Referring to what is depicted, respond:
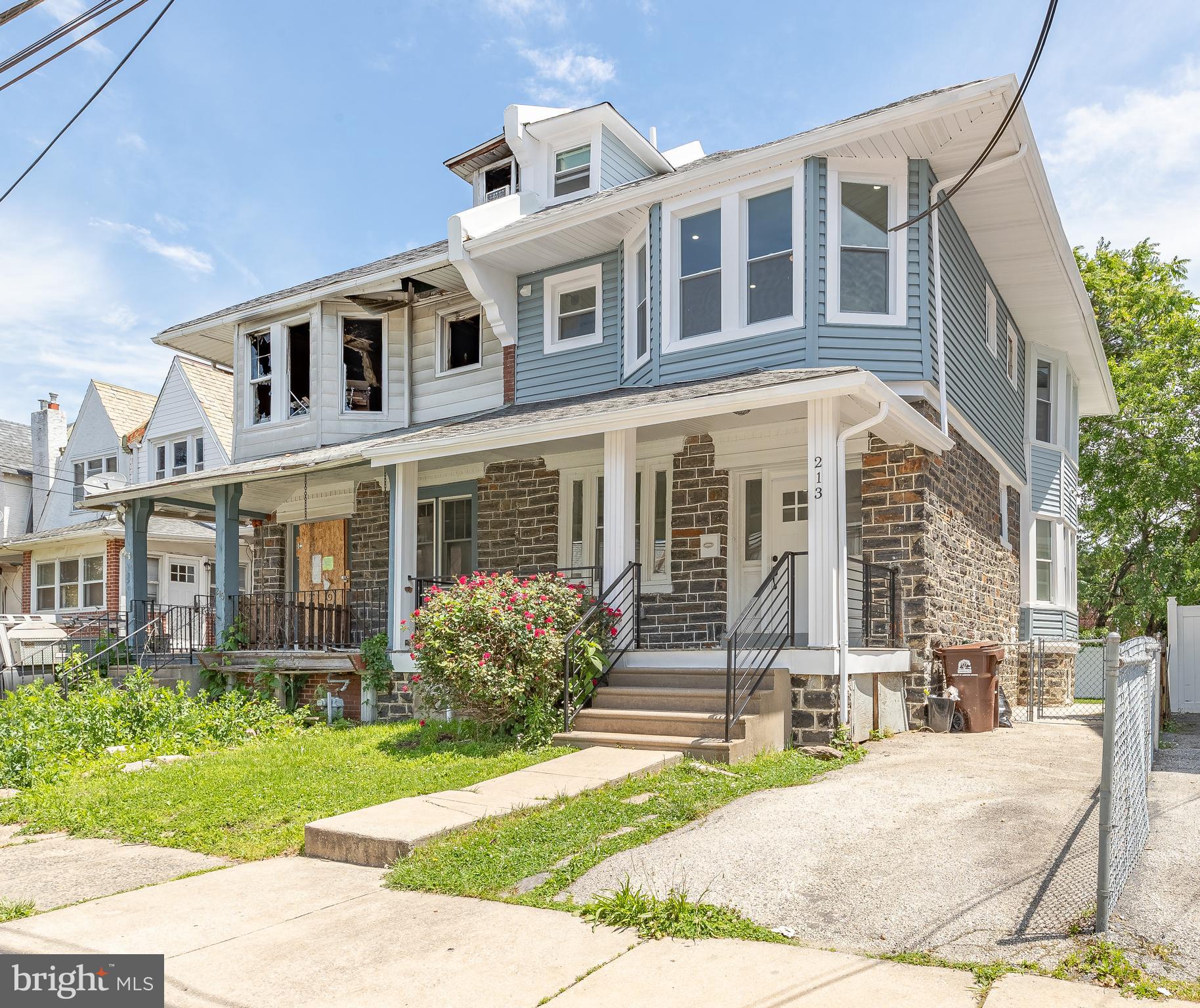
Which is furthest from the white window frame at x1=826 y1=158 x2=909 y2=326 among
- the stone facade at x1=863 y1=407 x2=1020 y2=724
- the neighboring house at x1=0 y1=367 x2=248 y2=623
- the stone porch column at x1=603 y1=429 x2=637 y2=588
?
the neighboring house at x1=0 y1=367 x2=248 y2=623

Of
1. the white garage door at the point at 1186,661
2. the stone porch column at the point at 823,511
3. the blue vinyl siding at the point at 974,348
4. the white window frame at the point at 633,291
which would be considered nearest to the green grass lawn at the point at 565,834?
the stone porch column at the point at 823,511

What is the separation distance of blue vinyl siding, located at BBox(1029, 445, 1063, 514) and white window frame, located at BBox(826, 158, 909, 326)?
300 inches

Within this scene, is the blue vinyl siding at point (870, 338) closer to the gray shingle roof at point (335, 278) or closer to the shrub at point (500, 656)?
the shrub at point (500, 656)

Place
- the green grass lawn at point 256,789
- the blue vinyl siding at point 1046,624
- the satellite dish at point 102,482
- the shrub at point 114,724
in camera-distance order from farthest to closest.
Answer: the satellite dish at point 102,482
the blue vinyl siding at point 1046,624
the shrub at point 114,724
the green grass lawn at point 256,789

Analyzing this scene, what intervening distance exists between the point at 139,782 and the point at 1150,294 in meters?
26.5

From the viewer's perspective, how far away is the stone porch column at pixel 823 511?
936 centimetres

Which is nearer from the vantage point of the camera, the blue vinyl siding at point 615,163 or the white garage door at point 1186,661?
the white garage door at point 1186,661

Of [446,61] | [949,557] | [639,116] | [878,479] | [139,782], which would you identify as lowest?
[139,782]

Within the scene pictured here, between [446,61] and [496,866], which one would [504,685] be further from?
[446,61]

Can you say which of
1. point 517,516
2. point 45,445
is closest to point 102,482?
point 45,445

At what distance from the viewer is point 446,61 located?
11.4 metres

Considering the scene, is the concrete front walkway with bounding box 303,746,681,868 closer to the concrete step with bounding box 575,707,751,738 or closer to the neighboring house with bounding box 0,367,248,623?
the concrete step with bounding box 575,707,751,738

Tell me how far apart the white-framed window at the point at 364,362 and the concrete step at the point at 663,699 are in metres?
8.26

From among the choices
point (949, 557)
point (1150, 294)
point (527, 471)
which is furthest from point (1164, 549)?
point (527, 471)
